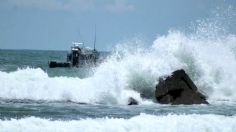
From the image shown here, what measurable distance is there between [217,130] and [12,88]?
10.9 metres

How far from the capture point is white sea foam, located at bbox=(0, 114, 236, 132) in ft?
43.1

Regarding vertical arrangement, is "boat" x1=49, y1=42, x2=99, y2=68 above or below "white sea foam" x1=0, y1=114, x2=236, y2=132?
above

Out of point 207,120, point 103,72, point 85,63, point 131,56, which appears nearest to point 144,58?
point 131,56

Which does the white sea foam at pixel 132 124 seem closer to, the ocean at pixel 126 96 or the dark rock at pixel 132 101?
the ocean at pixel 126 96

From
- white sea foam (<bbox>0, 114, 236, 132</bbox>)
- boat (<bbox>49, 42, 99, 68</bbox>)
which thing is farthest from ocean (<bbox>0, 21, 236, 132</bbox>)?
boat (<bbox>49, 42, 99, 68</bbox>)

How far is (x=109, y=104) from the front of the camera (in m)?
20.5

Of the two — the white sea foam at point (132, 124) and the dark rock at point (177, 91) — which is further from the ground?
the dark rock at point (177, 91)

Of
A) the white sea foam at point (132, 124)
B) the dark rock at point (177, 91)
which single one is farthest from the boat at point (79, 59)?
the white sea foam at point (132, 124)

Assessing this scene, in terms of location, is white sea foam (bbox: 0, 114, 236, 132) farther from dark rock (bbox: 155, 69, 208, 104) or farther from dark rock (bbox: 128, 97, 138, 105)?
dark rock (bbox: 128, 97, 138, 105)

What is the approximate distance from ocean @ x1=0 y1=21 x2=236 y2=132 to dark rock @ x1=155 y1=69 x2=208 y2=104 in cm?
43

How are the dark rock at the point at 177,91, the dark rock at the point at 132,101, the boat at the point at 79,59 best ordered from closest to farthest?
1. the dark rock at the point at 177,91
2. the dark rock at the point at 132,101
3. the boat at the point at 79,59

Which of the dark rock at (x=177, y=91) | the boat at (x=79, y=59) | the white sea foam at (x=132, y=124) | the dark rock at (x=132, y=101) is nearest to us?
the white sea foam at (x=132, y=124)

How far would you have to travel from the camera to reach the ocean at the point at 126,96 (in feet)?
47.2

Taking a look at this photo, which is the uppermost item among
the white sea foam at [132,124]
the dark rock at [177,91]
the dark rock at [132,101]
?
the dark rock at [177,91]
